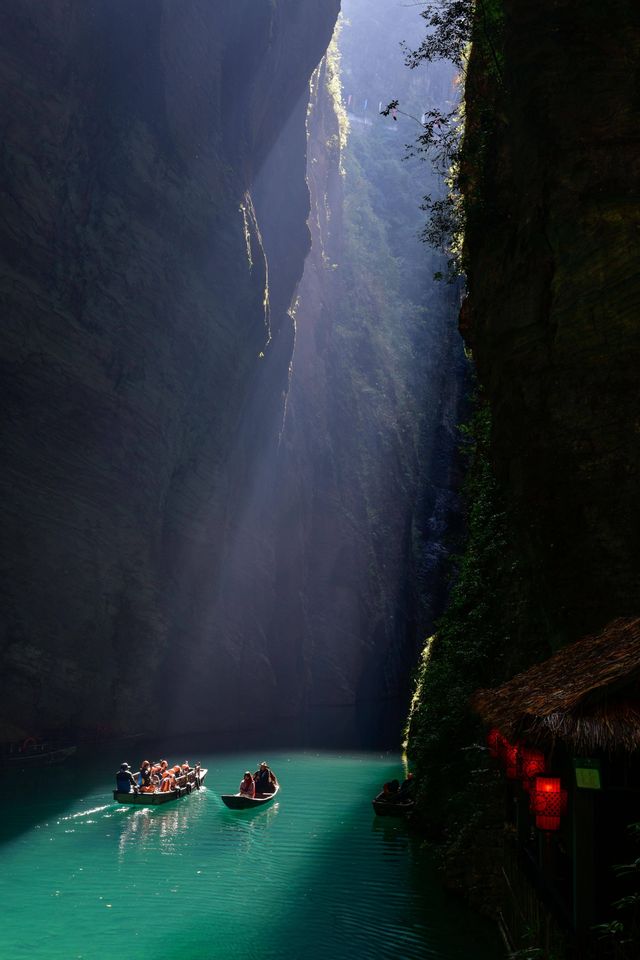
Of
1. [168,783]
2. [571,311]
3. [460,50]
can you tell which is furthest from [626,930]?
[168,783]

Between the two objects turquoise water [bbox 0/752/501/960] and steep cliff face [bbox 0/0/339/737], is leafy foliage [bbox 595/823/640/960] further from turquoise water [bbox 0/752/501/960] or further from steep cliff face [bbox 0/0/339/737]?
steep cliff face [bbox 0/0/339/737]

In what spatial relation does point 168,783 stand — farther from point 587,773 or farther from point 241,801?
point 587,773

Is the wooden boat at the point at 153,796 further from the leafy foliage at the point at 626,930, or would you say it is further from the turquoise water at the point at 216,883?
the leafy foliage at the point at 626,930

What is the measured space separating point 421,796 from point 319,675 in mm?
42771

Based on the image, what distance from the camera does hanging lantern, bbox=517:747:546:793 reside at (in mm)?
8555

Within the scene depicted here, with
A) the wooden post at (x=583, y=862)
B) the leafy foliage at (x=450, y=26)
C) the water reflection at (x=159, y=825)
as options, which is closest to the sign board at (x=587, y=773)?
the wooden post at (x=583, y=862)

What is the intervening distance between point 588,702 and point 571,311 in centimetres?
736

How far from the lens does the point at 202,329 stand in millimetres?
40250

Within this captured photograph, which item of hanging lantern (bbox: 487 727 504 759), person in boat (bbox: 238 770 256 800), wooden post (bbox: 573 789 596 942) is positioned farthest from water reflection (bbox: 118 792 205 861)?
wooden post (bbox: 573 789 596 942)

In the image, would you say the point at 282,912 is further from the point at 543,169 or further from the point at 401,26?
the point at 401,26

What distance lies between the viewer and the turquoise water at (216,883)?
12211mm

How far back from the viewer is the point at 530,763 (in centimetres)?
862

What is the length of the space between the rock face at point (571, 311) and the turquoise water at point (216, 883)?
6.05 meters

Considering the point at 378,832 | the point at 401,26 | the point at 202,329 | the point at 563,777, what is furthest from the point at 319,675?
the point at 401,26
